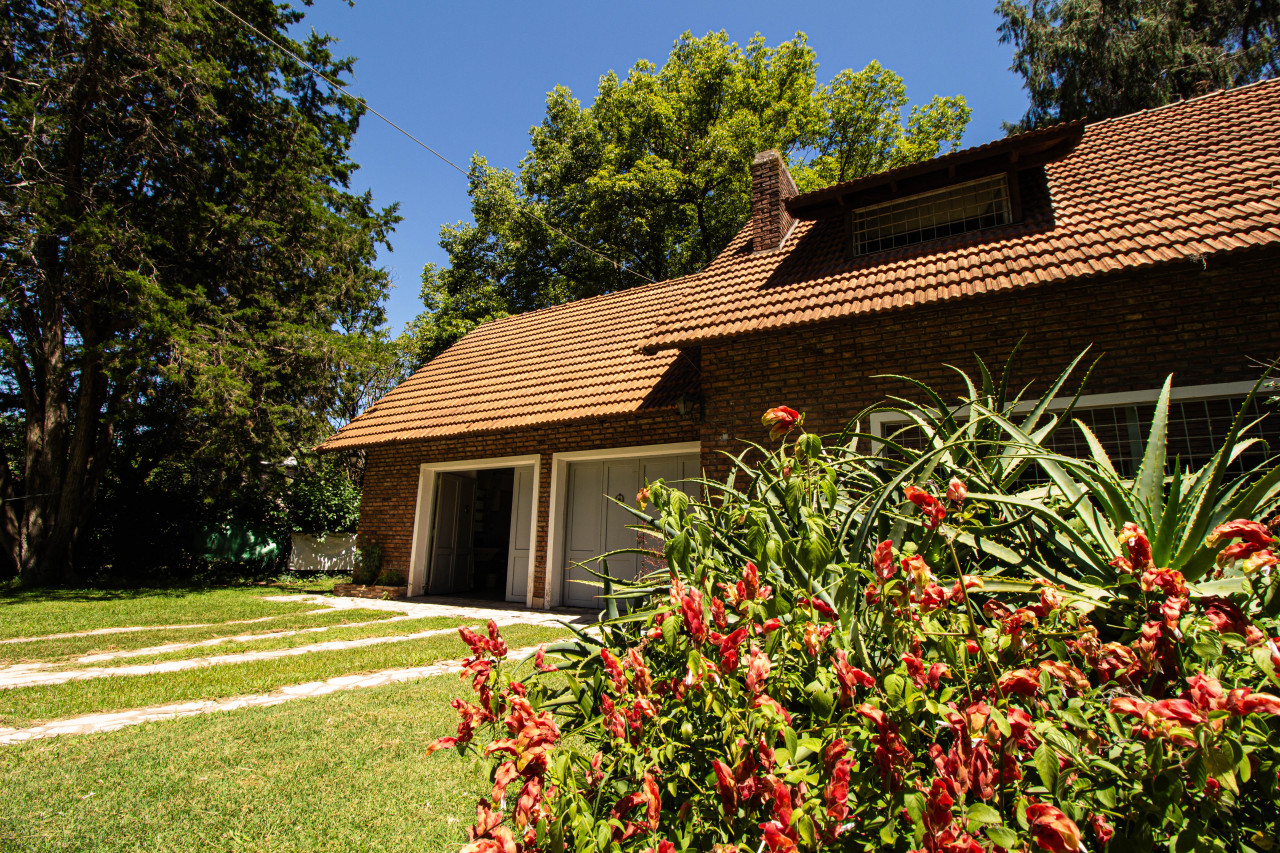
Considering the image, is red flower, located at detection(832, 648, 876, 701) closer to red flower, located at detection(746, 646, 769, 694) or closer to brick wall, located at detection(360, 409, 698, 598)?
red flower, located at detection(746, 646, 769, 694)

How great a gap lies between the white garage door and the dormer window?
4148mm

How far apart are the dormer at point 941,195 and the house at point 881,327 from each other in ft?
0.09

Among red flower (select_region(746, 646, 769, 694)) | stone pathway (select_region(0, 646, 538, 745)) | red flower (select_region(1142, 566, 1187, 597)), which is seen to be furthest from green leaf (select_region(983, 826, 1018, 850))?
stone pathway (select_region(0, 646, 538, 745))

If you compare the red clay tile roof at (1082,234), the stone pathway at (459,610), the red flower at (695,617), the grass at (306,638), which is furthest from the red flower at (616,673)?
the stone pathway at (459,610)

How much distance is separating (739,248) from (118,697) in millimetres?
9330

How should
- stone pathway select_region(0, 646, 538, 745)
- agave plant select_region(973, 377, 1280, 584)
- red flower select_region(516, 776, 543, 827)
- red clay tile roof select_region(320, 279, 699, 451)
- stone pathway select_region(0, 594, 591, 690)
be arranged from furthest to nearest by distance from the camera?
red clay tile roof select_region(320, 279, 699, 451) → stone pathway select_region(0, 594, 591, 690) → stone pathway select_region(0, 646, 538, 745) → agave plant select_region(973, 377, 1280, 584) → red flower select_region(516, 776, 543, 827)

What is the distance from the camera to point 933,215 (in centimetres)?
799

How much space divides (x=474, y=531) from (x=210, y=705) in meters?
9.08

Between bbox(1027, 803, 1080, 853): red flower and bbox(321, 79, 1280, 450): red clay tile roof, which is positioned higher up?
bbox(321, 79, 1280, 450): red clay tile roof

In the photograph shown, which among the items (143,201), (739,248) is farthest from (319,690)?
(143,201)

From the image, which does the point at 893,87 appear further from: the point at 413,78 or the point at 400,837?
the point at 400,837

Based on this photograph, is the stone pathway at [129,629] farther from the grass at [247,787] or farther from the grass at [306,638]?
the grass at [247,787]

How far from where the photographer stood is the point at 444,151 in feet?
34.7

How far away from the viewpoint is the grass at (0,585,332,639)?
306 inches
